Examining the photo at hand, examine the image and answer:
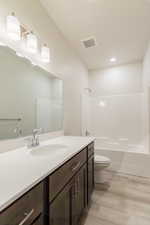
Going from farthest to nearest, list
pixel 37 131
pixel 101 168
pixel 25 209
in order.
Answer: pixel 101 168 → pixel 37 131 → pixel 25 209

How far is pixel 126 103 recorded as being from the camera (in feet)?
11.5

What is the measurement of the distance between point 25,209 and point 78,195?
79 centimetres

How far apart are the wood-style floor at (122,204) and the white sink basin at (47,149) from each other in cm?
86

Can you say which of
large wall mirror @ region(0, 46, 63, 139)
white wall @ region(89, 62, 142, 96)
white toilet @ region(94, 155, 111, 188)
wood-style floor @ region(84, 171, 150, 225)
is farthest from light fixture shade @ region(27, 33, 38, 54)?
white wall @ region(89, 62, 142, 96)

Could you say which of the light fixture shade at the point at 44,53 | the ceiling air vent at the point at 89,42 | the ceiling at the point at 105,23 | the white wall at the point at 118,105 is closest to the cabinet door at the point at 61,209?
the light fixture shade at the point at 44,53

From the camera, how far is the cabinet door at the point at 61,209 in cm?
81

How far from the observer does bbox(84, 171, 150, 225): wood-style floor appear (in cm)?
145

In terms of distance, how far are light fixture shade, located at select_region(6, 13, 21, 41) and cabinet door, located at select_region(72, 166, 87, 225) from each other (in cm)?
143

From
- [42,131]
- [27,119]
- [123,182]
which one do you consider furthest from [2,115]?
[123,182]

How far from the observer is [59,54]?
7.09ft

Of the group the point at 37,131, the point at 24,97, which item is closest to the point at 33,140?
the point at 37,131

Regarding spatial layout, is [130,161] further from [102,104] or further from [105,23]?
[105,23]

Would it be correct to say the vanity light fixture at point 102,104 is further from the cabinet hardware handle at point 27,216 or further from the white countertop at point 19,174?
the cabinet hardware handle at point 27,216

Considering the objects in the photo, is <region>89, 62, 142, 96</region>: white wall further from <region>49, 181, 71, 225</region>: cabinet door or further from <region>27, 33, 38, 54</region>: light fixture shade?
<region>49, 181, 71, 225</region>: cabinet door
